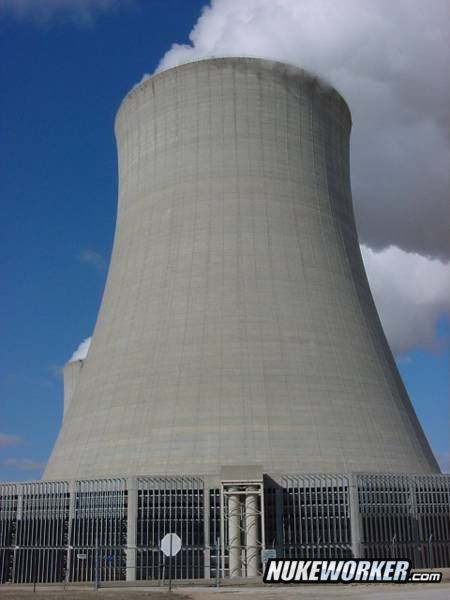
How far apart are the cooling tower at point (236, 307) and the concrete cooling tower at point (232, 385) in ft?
0.16

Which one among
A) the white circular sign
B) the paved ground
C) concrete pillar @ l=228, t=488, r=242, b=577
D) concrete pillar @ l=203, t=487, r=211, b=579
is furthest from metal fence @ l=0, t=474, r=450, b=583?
the white circular sign

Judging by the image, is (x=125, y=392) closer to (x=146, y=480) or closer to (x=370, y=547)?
(x=146, y=480)

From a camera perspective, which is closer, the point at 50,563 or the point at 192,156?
the point at 50,563

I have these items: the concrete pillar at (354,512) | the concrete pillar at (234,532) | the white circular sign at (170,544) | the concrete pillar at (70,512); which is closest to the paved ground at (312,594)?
the white circular sign at (170,544)

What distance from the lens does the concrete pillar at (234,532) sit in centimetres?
1945

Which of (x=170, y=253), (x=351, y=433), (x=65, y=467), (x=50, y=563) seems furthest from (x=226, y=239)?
(x=50, y=563)

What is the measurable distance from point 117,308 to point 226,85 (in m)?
7.15

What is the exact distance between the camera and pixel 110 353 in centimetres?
2247

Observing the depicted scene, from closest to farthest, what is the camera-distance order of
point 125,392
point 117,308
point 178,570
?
point 178,570 → point 125,392 → point 117,308

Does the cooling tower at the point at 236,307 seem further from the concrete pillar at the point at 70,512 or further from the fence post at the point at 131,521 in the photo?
the fence post at the point at 131,521

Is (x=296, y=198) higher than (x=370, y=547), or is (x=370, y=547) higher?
(x=296, y=198)

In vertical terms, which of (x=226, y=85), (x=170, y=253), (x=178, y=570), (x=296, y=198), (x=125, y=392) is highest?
(x=226, y=85)

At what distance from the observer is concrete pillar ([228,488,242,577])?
19.5 meters

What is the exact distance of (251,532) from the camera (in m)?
19.5
